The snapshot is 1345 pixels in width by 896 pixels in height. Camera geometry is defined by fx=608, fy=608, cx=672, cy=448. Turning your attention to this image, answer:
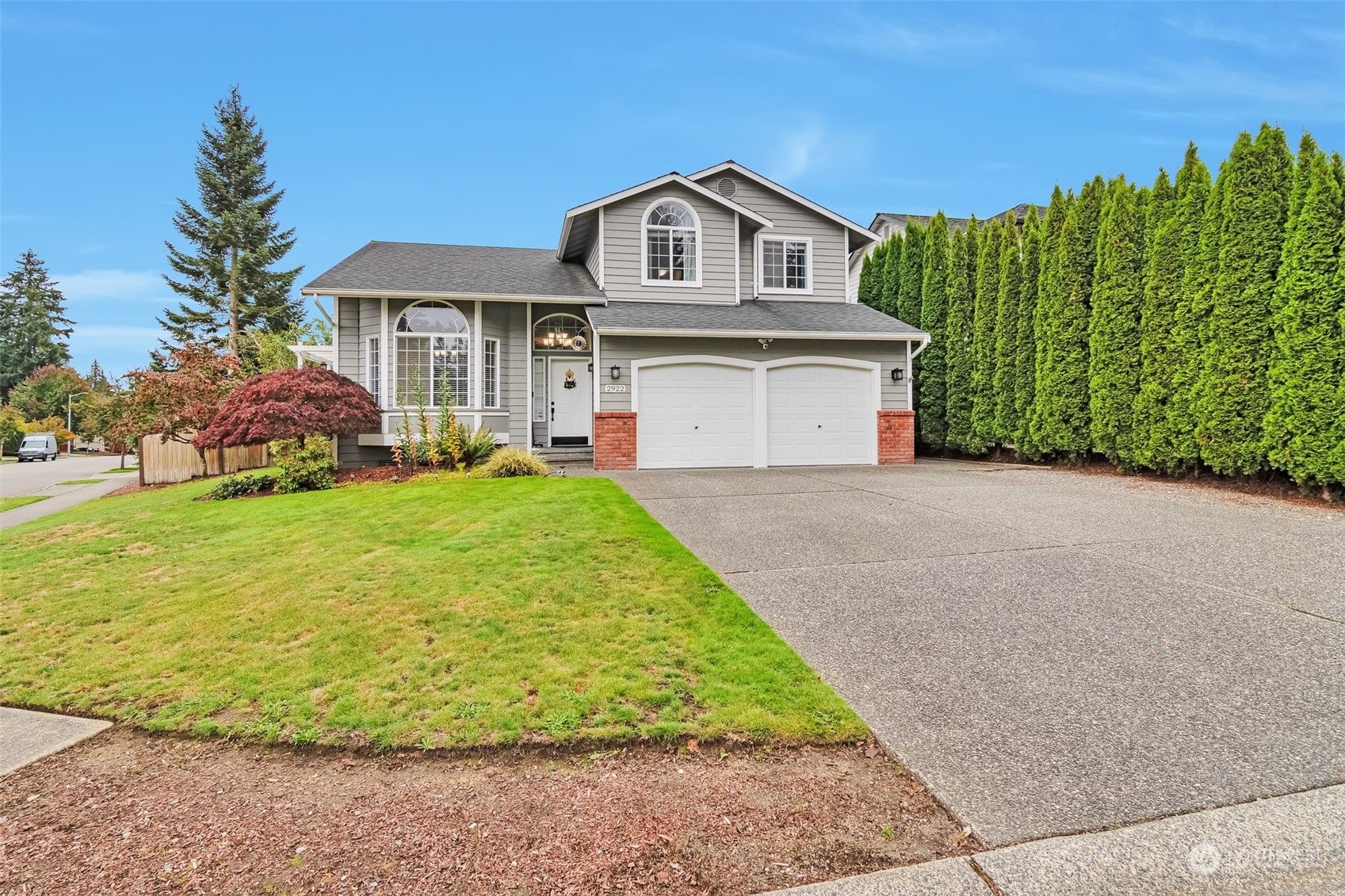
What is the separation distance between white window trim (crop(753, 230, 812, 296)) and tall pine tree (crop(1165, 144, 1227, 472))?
7.35m

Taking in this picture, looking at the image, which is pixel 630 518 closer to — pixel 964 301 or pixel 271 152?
pixel 964 301

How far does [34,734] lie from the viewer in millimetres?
3121

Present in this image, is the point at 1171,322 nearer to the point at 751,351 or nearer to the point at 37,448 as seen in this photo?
the point at 751,351

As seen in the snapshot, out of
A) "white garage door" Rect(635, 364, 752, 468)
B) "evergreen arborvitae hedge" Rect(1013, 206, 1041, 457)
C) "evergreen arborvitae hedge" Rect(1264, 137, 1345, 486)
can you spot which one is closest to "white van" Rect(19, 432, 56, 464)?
"white garage door" Rect(635, 364, 752, 468)

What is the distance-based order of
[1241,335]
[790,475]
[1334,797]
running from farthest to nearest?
1. [790,475]
2. [1241,335]
3. [1334,797]

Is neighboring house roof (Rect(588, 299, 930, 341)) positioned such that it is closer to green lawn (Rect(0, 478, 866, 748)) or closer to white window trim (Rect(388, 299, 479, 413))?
white window trim (Rect(388, 299, 479, 413))

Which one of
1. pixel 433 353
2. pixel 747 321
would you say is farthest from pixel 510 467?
pixel 747 321

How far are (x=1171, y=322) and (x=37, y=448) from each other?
49.8m

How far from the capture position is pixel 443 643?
12.6 feet

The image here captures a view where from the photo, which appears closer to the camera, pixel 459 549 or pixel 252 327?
pixel 459 549

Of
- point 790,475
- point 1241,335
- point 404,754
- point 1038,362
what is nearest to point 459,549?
point 404,754

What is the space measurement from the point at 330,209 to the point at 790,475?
33286mm

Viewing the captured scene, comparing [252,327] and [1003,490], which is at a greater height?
[252,327]

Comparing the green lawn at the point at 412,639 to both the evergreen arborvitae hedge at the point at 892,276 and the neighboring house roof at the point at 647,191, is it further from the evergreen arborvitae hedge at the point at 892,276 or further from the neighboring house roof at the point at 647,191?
the evergreen arborvitae hedge at the point at 892,276
